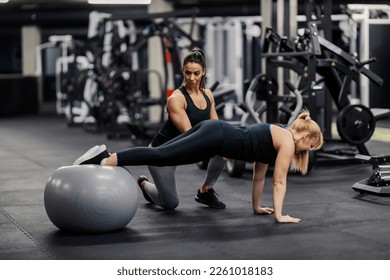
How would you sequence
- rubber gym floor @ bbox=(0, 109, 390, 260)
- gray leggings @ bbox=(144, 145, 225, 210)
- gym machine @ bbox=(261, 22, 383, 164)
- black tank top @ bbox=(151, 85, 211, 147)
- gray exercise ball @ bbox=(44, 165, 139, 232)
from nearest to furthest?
rubber gym floor @ bbox=(0, 109, 390, 260) < gray exercise ball @ bbox=(44, 165, 139, 232) < black tank top @ bbox=(151, 85, 211, 147) < gray leggings @ bbox=(144, 145, 225, 210) < gym machine @ bbox=(261, 22, 383, 164)

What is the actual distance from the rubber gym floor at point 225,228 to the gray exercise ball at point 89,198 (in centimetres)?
8

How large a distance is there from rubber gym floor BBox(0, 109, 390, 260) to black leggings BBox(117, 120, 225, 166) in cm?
39

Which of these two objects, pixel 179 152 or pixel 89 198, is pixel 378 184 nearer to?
pixel 179 152

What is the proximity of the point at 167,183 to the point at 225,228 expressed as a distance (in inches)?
22.6

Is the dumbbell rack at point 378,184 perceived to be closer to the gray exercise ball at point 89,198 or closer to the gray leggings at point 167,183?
the gray leggings at point 167,183

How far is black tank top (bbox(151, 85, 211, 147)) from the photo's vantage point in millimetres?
4410

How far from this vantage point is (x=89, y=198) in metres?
3.78

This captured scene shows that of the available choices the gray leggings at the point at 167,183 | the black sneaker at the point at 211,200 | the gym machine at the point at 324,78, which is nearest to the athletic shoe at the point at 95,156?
the gray leggings at the point at 167,183

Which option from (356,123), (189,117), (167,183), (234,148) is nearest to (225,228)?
(234,148)

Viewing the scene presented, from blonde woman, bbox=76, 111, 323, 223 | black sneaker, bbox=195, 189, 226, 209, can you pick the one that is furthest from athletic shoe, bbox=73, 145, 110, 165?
black sneaker, bbox=195, 189, 226, 209

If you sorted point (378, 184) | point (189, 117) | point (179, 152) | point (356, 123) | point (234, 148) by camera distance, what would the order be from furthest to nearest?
point (356, 123) < point (378, 184) < point (189, 117) < point (234, 148) < point (179, 152)

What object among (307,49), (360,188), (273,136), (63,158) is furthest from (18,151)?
(273,136)

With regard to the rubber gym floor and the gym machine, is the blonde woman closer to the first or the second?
the rubber gym floor

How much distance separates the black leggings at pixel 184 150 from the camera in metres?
3.89
